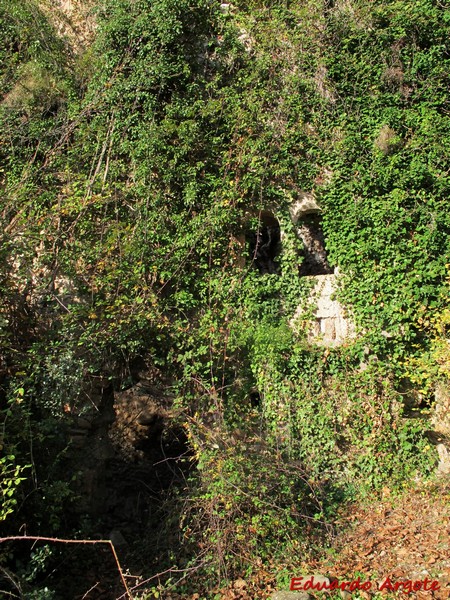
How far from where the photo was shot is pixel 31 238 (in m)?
5.87

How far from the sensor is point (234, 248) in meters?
7.10

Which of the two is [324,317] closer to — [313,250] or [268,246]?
[268,246]

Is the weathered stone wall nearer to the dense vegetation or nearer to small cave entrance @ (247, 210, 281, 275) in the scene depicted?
the dense vegetation

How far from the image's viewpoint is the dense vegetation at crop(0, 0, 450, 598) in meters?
5.20

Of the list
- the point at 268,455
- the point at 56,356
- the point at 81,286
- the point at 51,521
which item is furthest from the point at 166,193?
the point at 51,521

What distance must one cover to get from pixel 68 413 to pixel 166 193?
3369 mm

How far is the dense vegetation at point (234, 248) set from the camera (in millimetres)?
5203

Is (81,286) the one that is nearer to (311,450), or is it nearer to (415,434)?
(311,450)

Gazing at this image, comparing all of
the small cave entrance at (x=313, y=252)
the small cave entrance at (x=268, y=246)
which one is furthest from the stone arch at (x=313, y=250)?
the small cave entrance at (x=268, y=246)

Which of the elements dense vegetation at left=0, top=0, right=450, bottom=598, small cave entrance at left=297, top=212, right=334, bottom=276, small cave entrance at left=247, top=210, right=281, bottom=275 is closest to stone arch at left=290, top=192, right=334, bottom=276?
small cave entrance at left=297, top=212, right=334, bottom=276

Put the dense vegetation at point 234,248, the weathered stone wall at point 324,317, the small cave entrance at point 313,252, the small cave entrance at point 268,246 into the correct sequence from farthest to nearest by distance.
Answer: the small cave entrance at point 313,252 → the small cave entrance at point 268,246 → the weathered stone wall at point 324,317 → the dense vegetation at point 234,248

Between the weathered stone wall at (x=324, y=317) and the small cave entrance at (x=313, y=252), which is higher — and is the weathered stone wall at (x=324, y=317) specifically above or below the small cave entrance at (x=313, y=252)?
below

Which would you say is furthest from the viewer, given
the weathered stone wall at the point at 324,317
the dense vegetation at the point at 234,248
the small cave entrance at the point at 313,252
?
the small cave entrance at the point at 313,252

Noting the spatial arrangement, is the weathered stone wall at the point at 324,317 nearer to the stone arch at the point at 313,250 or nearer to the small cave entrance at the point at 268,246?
the small cave entrance at the point at 268,246
